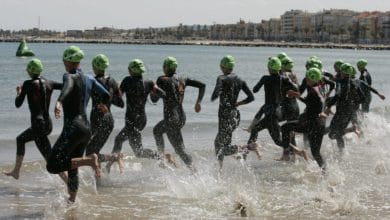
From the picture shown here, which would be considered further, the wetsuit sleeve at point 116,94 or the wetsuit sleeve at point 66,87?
the wetsuit sleeve at point 116,94

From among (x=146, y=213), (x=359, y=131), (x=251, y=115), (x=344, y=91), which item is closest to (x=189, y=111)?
(x=251, y=115)

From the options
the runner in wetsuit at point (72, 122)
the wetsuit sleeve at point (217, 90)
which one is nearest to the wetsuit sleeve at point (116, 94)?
the wetsuit sleeve at point (217, 90)

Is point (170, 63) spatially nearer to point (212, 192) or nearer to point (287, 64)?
point (212, 192)

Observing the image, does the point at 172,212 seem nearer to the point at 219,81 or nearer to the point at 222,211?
the point at 222,211

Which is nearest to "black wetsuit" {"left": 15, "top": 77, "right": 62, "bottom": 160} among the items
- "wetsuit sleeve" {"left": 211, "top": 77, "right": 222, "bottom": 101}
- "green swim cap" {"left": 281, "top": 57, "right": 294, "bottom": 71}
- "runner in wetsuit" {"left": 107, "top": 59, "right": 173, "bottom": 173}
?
"runner in wetsuit" {"left": 107, "top": 59, "right": 173, "bottom": 173}

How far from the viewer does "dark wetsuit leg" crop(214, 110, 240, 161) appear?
32.3ft

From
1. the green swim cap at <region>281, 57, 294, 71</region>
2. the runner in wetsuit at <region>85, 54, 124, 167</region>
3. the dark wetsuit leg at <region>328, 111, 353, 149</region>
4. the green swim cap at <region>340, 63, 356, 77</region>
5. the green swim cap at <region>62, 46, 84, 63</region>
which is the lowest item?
the dark wetsuit leg at <region>328, 111, 353, 149</region>

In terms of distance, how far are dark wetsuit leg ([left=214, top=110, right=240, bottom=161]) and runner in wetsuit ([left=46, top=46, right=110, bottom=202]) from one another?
295 centimetres

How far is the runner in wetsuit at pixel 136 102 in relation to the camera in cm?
949

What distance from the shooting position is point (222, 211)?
307 inches

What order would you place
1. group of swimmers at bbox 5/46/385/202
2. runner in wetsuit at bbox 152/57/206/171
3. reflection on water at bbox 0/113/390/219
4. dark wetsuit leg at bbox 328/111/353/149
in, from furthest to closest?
dark wetsuit leg at bbox 328/111/353/149, runner in wetsuit at bbox 152/57/206/171, reflection on water at bbox 0/113/390/219, group of swimmers at bbox 5/46/385/202

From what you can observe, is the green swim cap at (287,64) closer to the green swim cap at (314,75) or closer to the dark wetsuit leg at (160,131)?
the green swim cap at (314,75)

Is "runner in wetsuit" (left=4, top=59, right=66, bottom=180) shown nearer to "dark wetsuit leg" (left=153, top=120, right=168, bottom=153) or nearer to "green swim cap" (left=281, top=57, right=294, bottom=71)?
"dark wetsuit leg" (left=153, top=120, right=168, bottom=153)

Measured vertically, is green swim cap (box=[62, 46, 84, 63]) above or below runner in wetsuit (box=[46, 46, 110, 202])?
above
